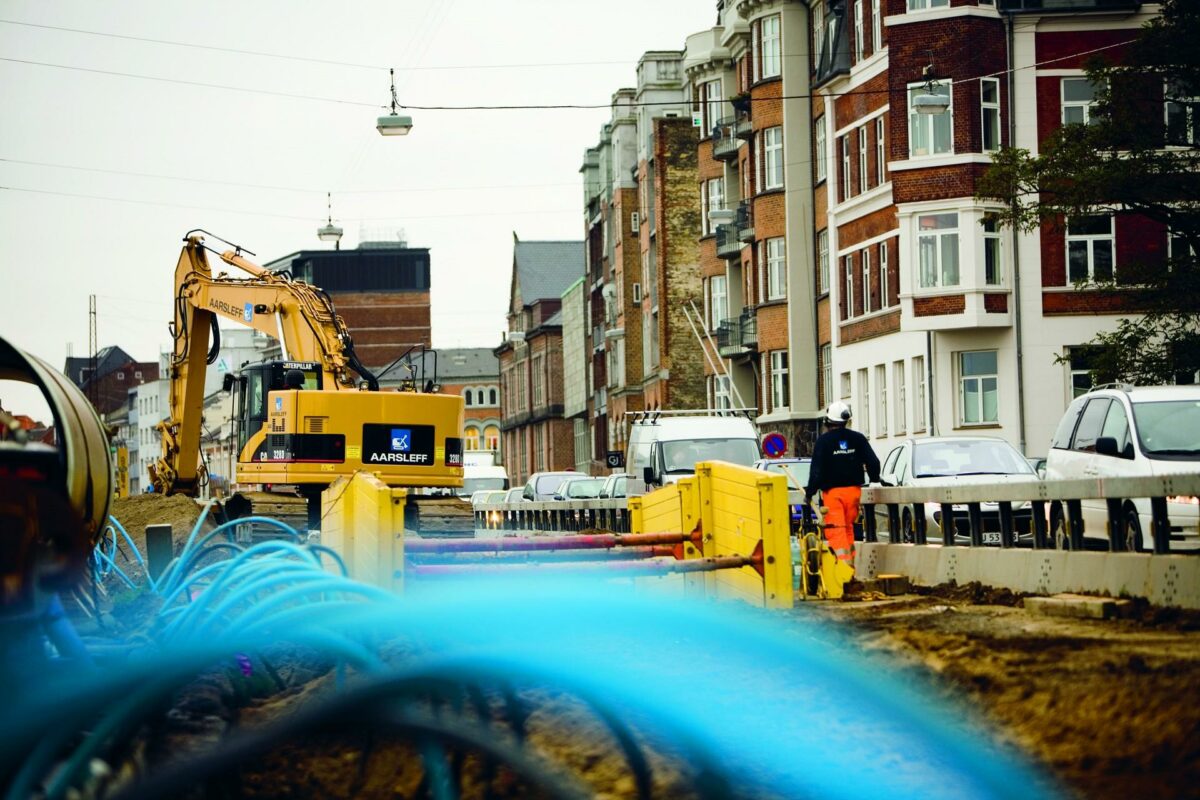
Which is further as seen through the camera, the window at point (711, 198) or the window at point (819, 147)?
the window at point (711, 198)

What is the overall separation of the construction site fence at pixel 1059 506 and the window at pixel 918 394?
87.6ft

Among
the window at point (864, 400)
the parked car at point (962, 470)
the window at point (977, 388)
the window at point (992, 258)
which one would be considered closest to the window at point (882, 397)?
the window at point (864, 400)

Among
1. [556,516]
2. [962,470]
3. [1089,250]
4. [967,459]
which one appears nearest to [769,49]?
[1089,250]

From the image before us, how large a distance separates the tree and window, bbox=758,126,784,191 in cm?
2888

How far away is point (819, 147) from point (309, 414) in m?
36.1

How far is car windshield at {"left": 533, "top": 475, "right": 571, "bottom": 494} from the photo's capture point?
173 feet

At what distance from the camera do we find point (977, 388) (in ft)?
160

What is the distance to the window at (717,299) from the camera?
75.2 m

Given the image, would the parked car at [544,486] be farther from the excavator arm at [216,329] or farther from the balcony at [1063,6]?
the excavator arm at [216,329]

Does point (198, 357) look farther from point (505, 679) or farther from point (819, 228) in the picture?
point (819, 228)

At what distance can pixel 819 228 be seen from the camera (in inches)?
2383

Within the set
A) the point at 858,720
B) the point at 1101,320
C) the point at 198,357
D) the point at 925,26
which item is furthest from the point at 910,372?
the point at 858,720

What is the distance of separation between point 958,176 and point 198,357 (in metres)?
24.6

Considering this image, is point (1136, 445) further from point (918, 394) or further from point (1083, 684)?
point (918, 394)
